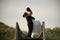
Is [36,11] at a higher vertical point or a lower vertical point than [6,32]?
higher

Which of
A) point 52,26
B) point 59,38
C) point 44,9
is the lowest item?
point 59,38

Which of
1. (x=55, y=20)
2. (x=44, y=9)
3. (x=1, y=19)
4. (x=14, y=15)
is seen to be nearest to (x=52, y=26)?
(x=55, y=20)

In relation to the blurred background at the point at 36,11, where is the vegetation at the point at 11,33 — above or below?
below

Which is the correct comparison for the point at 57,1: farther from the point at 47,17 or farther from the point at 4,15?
the point at 4,15

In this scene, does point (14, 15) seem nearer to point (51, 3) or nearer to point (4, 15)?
point (4, 15)

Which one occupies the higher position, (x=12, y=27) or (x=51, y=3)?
(x=51, y=3)

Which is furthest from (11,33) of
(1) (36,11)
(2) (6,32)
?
(1) (36,11)

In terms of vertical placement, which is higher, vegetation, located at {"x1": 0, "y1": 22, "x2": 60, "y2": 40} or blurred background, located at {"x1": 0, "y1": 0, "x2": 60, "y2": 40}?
blurred background, located at {"x1": 0, "y1": 0, "x2": 60, "y2": 40}

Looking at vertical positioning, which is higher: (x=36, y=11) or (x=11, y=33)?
(x=36, y=11)

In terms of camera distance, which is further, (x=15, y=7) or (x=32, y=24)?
(x=15, y=7)

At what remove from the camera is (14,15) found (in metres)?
3.73

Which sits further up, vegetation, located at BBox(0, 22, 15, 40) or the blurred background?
the blurred background

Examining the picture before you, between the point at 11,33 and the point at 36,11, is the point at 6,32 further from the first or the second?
the point at 36,11

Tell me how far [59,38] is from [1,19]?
1.18 m
